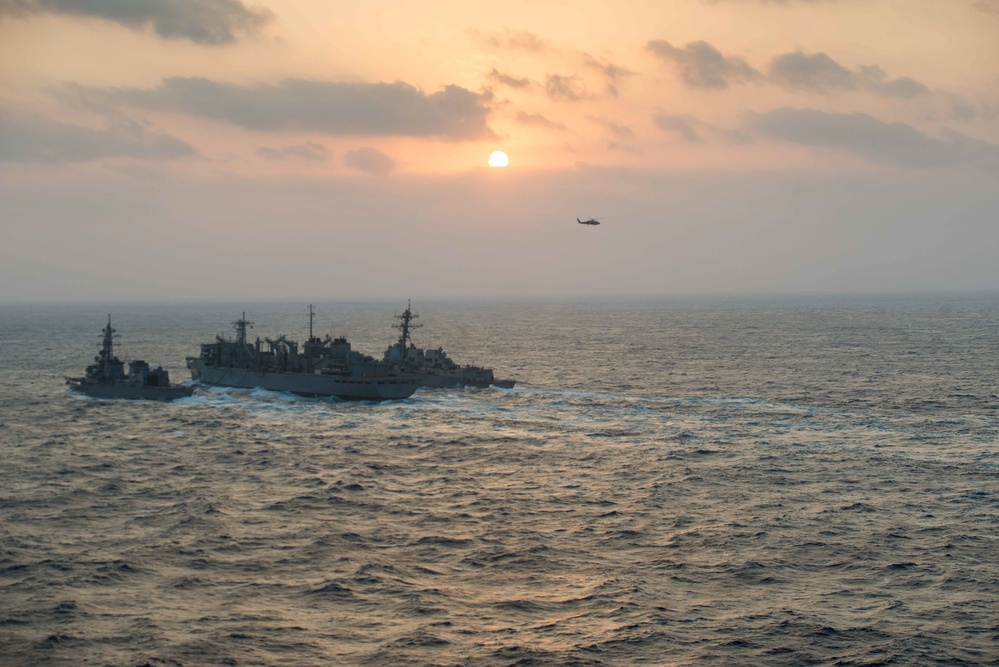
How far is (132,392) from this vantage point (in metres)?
96.9

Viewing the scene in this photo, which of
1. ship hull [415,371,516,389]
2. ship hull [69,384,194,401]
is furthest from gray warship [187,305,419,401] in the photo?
ship hull [69,384,194,401]

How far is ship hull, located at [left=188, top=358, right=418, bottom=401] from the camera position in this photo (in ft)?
326

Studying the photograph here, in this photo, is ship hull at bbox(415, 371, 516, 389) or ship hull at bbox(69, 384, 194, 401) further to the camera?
ship hull at bbox(415, 371, 516, 389)

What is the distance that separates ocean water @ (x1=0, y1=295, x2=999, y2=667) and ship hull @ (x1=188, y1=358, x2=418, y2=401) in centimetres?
1065

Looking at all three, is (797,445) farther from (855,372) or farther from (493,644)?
(855,372)

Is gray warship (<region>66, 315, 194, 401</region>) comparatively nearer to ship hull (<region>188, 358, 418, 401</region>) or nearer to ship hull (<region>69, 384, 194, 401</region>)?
ship hull (<region>69, 384, 194, 401</region>)

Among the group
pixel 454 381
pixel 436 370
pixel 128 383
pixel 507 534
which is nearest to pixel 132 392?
pixel 128 383

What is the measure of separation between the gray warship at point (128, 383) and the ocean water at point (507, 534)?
6.06 meters

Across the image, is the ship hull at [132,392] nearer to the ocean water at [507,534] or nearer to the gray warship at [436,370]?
the ocean water at [507,534]

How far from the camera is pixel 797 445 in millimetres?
67625

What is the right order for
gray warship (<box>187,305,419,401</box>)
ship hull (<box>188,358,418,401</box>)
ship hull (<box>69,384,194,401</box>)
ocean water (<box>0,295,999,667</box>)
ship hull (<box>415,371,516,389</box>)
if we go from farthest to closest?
ship hull (<box>415,371,516,389</box>)
gray warship (<box>187,305,419,401</box>)
ship hull (<box>188,358,418,401</box>)
ship hull (<box>69,384,194,401</box>)
ocean water (<box>0,295,999,667</box>)

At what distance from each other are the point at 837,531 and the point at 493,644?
22.4m

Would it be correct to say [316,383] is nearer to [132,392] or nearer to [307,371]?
[307,371]

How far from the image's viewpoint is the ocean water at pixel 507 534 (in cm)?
3300
